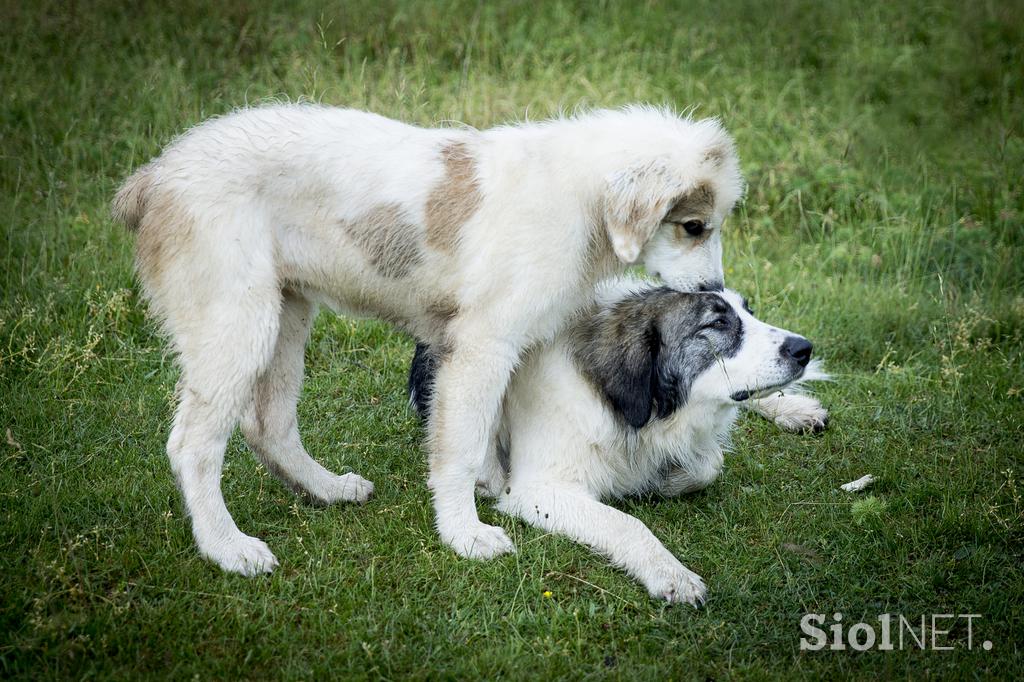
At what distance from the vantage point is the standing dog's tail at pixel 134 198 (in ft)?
13.5

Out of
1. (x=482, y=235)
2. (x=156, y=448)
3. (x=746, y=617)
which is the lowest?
(x=156, y=448)

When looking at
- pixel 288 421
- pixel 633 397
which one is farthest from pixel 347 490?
pixel 633 397

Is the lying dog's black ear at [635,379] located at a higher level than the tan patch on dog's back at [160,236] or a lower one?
lower

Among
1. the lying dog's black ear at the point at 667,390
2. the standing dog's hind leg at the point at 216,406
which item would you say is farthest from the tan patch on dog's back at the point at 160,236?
the lying dog's black ear at the point at 667,390

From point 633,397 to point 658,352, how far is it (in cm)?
23

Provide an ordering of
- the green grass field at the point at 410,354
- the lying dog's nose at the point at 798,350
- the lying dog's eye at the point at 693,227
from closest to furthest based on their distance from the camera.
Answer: the green grass field at the point at 410,354
the lying dog's eye at the point at 693,227
the lying dog's nose at the point at 798,350

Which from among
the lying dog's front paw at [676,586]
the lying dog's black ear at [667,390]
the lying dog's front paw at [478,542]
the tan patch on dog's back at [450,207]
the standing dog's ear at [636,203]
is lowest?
the lying dog's front paw at [478,542]

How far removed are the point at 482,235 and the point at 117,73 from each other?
5138 millimetres

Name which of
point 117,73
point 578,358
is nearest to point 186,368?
point 578,358

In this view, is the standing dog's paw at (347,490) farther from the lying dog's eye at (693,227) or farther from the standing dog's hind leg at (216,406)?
the lying dog's eye at (693,227)

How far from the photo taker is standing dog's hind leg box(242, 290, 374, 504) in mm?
4414

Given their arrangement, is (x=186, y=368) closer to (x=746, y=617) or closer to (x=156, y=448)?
(x=156, y=448)

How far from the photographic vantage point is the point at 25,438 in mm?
4801

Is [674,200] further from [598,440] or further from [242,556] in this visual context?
[242,556]
